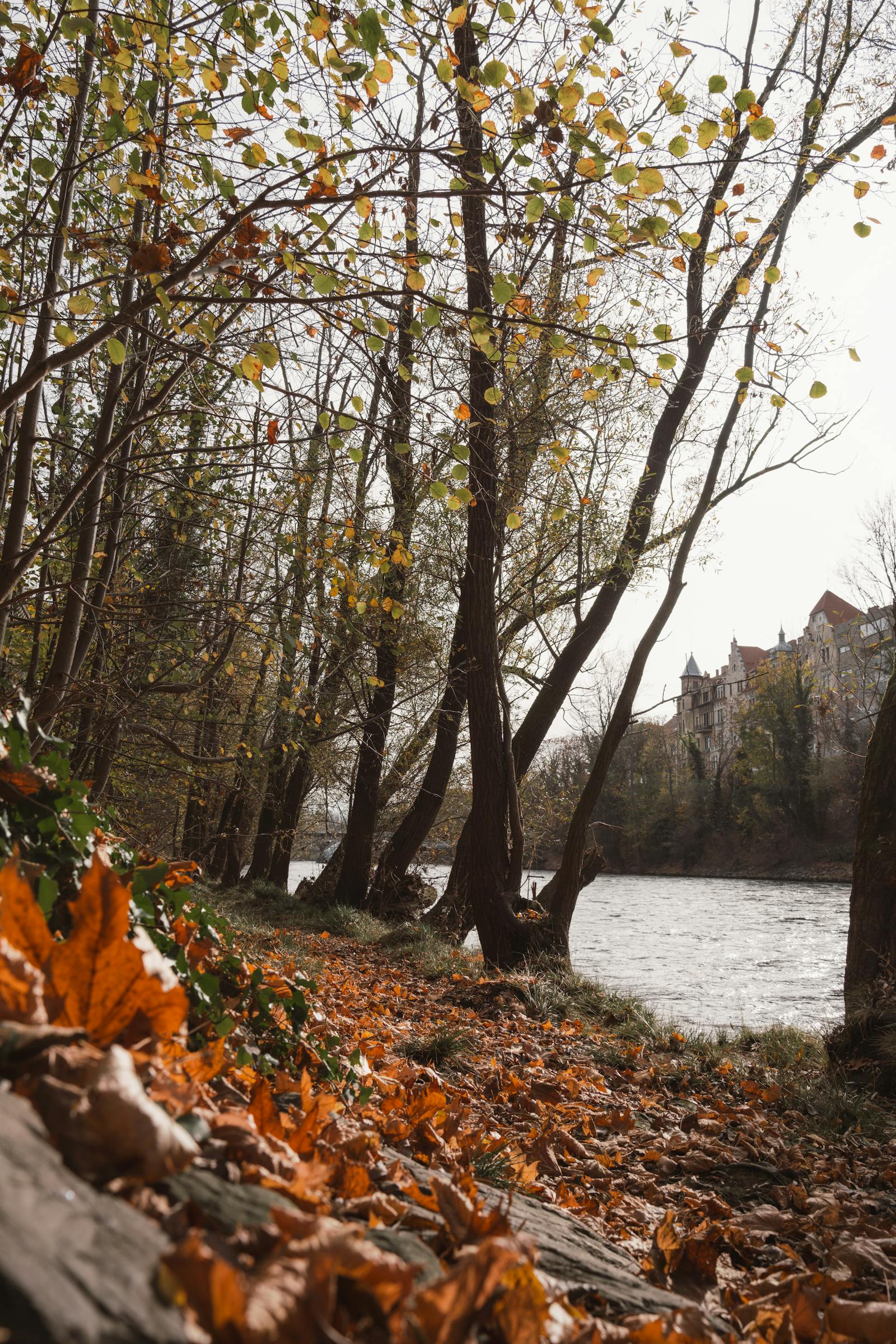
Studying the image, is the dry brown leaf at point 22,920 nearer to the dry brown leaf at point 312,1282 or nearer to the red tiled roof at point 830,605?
the dry brown leaf at point 312,1282

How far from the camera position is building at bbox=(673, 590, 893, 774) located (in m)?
22.3

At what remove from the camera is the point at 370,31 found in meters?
2.59

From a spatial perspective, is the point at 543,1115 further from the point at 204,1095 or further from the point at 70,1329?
the point at 70,1329

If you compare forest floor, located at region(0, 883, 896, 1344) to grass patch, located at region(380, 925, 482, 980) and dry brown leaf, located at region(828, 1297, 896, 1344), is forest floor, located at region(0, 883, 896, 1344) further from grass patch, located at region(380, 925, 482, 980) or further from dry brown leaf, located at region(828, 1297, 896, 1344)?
grass patch, located at region(380, 925, 482, 980)

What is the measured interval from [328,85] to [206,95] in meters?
0.58

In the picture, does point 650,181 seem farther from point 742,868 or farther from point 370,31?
point 742,868

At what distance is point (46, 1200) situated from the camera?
2.59 ft

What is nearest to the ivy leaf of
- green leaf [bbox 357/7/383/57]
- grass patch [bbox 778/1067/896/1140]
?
green leaf [bbox 357/7/383/57]

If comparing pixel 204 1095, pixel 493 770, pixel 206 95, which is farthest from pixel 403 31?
pixel 493 770

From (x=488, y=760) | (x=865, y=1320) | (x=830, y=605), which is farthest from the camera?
(x=830, y=605)

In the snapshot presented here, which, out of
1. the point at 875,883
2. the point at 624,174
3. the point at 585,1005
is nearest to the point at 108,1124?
the point at 624,174

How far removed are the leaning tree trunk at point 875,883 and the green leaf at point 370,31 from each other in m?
4.73

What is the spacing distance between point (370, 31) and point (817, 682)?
3124 centimetres

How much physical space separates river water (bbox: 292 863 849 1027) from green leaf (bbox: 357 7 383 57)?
23.4ft
